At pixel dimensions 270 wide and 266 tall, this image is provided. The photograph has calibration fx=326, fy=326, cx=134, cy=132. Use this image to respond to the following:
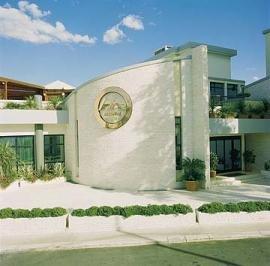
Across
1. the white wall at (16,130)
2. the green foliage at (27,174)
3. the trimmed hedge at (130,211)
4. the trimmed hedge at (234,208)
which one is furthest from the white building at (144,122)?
the trimmed hedge at (130,211)

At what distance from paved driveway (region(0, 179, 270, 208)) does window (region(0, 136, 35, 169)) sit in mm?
2340

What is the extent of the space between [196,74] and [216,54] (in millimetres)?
10601

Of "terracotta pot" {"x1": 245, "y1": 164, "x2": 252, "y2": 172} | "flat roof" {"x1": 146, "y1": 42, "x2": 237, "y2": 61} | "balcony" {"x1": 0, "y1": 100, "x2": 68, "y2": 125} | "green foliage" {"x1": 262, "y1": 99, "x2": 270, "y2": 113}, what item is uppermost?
"flat roof" {"x1": 146, "y1": 42, "x2": 237, "y2": 61}

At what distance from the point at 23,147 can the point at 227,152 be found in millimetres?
13492

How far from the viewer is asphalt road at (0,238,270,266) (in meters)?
8.46

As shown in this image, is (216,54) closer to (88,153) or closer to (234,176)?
(234,176)

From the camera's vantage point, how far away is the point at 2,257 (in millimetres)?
9047

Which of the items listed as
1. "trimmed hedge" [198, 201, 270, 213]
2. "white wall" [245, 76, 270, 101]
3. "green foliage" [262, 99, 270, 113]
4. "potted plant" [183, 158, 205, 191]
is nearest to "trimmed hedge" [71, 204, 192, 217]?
"trimmed hedge" [198, 201, 270, 213]

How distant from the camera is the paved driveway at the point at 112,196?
1446 cm

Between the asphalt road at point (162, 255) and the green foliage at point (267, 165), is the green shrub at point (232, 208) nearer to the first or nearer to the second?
the asphalt road at point (162, 255)

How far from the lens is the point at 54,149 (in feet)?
69.5

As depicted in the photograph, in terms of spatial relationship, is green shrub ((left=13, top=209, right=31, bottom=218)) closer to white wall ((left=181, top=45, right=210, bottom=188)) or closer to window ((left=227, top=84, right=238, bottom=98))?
white wall ((left=181, top=45, right=210, bottom=188))

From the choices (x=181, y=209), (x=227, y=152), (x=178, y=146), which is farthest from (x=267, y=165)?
(x=181, y=209)

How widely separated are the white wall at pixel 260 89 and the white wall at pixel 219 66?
3.30 meters
